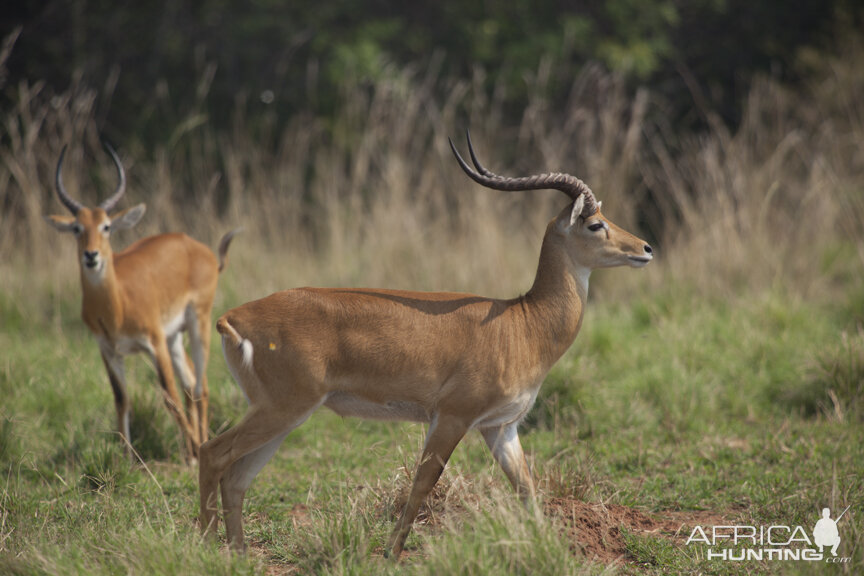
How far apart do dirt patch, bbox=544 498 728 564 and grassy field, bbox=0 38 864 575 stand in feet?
0.05

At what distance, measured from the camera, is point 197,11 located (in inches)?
618

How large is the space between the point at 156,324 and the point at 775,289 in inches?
213

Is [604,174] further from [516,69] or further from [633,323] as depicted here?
[516,69]

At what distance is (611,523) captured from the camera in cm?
432

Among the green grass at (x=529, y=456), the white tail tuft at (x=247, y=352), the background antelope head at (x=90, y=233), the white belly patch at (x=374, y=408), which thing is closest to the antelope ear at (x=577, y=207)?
the white belly patch at (x=374, y=408)

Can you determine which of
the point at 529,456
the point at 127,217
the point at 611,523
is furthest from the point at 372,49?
the point at 611,523

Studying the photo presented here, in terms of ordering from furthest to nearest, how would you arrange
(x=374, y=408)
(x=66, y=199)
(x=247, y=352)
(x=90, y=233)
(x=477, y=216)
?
1. (x=477, y=216)
2. (x=66, y=199)
3. (x=90, y=233)
4. (x=374, y=408)
5. (x=247, y=352)

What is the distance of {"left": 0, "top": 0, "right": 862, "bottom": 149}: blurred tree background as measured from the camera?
13781 millimetres

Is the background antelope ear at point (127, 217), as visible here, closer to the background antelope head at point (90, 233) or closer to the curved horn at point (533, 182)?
the background antelope head at point (90, 233)

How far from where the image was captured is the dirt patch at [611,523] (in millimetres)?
4066

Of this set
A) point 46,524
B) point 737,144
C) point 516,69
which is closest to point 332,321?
point 46,524

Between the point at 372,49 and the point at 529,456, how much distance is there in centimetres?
998

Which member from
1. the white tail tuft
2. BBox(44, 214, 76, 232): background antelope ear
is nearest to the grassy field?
the white tail tuft

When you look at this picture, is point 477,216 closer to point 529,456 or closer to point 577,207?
point 529,456
